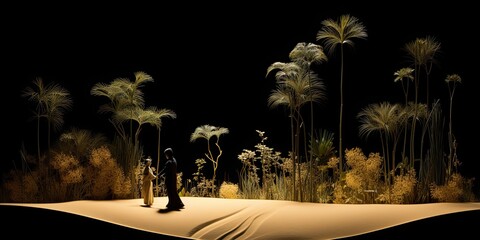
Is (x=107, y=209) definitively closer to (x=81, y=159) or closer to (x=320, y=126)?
(x=81, y=159)

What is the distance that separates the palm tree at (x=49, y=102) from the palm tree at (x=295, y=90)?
4.84 metres

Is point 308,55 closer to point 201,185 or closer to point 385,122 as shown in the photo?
point 385,122

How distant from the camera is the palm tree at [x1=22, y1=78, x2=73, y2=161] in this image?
13.3 meters

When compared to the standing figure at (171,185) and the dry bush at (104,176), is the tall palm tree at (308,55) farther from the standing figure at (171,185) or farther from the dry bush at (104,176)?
the dry bush at (104,176)

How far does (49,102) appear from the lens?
13.5 meters

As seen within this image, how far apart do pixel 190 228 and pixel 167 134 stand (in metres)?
5.13

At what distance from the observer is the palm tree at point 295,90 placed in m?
12.2

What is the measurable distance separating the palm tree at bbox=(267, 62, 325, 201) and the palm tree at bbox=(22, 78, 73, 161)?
15.9 ft

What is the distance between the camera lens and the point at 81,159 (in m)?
13.4

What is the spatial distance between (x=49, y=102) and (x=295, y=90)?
567 cm

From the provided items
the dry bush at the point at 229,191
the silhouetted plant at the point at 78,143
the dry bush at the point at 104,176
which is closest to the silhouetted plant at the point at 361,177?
the dry bush at the point at 229,191

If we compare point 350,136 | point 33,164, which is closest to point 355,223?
point 350,136

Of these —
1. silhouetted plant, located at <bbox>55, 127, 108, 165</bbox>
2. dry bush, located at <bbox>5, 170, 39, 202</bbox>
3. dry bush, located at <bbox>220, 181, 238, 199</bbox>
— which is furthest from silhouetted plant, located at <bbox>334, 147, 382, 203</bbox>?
dry bush, located at <bbox>5, 170, 39, 202</bbox>

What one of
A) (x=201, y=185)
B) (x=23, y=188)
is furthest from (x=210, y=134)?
(x=23, y=188)
